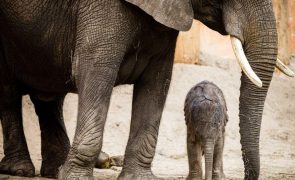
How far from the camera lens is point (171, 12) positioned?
8117mm

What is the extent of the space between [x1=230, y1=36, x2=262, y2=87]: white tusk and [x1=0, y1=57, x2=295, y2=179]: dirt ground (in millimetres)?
2898

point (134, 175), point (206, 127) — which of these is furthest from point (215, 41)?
point (134, 175)

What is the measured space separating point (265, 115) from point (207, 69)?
126 cm

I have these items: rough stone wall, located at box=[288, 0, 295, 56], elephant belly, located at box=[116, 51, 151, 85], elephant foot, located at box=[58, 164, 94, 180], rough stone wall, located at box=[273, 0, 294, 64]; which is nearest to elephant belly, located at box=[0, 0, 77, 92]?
elephant belly, located at box=[116, 51, 151, 85]

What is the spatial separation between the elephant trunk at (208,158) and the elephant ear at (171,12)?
4.50ft

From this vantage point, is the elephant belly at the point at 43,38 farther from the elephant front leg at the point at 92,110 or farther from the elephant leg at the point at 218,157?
the elephant leg at the point at 218,157

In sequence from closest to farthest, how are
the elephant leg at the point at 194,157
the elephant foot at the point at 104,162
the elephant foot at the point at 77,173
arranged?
the elephant foot at the point at 77,173, the elephant leg at the point at 194,157, the elephant foot at the point at 104,162

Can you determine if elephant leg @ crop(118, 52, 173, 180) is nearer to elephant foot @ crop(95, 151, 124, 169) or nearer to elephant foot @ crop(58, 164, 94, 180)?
elephant foot @ crop(58, 164, 94, 180)

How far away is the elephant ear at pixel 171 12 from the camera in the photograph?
8047 millimetres

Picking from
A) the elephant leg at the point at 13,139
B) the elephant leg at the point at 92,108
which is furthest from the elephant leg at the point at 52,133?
the elephant leg at the point at 92,108

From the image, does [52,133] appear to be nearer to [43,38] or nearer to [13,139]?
[13,139]

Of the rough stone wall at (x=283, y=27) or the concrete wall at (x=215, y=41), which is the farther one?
the rough stone wall at (x=283, y=27)

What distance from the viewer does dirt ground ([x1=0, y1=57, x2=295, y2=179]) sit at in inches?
496

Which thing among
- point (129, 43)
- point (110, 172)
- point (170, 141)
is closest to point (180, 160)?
point (170, 141)
